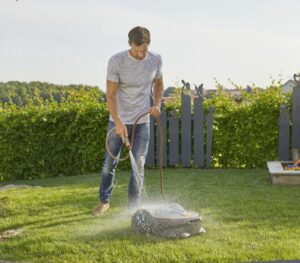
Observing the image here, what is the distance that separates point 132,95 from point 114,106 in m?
0.22

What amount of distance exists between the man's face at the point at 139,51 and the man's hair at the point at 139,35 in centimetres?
4

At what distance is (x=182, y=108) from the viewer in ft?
30.1

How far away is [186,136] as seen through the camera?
9211 millimetres

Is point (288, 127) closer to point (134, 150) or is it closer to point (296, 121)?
point (296, 121)

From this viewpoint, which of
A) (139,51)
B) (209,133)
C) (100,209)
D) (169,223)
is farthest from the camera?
(209,133)

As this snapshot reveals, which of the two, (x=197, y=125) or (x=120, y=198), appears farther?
(x=197, y=125)

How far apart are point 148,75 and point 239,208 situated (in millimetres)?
1555

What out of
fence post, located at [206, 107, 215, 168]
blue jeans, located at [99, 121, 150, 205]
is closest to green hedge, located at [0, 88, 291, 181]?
fence post, located at [206, 107, 215, 168]

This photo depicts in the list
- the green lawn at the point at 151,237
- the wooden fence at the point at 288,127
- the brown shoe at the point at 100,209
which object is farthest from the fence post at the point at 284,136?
the brown shoe at the point at 100,209

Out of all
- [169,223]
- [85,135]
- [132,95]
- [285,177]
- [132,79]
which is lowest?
[169,223]

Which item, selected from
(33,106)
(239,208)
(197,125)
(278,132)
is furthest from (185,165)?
(239,208)

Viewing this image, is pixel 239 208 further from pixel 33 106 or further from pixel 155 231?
pixel 33 106

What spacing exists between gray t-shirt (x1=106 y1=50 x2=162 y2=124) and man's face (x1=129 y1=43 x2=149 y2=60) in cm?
4

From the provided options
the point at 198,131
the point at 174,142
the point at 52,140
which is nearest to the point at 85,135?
the point at 52,140
